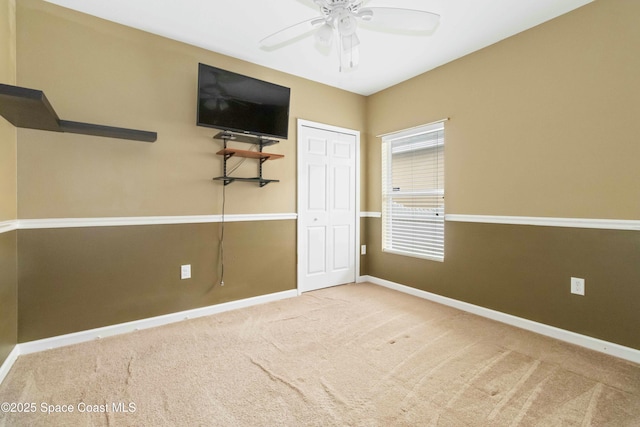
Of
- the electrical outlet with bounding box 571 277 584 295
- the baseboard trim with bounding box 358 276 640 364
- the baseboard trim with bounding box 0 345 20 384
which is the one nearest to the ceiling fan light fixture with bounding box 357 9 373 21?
the electrical outlet with bounding box 571 277 584 295

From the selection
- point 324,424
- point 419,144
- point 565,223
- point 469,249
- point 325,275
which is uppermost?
point 419,144

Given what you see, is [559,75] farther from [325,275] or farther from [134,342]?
[134,342]

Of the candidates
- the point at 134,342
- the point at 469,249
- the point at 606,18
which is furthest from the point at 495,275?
the point at 134,342

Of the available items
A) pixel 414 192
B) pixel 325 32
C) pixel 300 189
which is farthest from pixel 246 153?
pixel 414 192

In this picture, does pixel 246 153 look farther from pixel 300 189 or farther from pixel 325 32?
pixel 325 32

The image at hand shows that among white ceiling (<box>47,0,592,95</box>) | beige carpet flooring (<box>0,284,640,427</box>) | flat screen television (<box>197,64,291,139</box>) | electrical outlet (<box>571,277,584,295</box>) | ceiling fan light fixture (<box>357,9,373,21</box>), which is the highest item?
white ceiling (<box>47,0,592,95</box>)

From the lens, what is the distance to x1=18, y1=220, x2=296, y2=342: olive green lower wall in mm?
2199

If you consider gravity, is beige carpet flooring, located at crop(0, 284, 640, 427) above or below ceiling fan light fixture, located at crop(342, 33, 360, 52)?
below

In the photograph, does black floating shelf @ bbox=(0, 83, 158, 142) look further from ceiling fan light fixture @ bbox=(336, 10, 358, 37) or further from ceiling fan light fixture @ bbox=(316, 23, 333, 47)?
ceiling fan light fixture @ bbox=(336, 10, 358, 37)

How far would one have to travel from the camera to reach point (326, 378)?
186cm

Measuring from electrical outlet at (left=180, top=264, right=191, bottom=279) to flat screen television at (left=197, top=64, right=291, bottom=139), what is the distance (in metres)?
1.29

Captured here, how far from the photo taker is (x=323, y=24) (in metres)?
1.94

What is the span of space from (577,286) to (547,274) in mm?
202

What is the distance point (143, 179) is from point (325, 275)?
2.25 m
